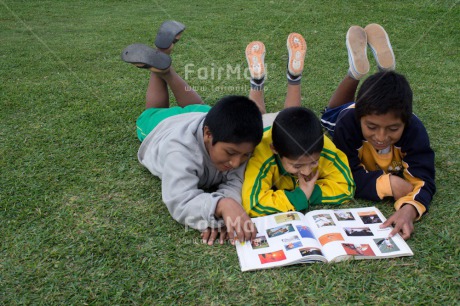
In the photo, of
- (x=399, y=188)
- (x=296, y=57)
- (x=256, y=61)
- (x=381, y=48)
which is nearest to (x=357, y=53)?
(x=381, y=48)

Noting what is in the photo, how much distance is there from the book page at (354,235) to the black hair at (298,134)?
13.7 inches

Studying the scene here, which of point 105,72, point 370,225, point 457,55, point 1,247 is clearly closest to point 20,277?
point 1,247

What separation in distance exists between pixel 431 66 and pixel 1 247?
445 cm

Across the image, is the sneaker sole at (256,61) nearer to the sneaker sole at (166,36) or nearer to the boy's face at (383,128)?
the sneaker sole at (166,36)

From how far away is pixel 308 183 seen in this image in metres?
2.43

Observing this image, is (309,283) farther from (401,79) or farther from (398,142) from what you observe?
(401,79)

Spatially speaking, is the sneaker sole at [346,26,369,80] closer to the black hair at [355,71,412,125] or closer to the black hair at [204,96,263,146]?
the black hair at [355,71,412,125]

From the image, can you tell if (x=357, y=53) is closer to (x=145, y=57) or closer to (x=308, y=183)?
(x=308, y=183)

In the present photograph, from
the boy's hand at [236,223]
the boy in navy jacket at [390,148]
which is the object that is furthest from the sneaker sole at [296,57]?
the boy's hand at [236,223]

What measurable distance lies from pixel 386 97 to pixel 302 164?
0.60 meters

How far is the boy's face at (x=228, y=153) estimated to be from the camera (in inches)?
91.3

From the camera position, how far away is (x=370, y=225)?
2213 millimetres

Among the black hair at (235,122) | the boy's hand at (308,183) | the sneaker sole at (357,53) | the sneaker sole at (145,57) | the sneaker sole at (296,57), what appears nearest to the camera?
the black hair at (235,122)

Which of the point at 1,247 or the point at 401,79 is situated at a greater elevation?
the point at 401,79
